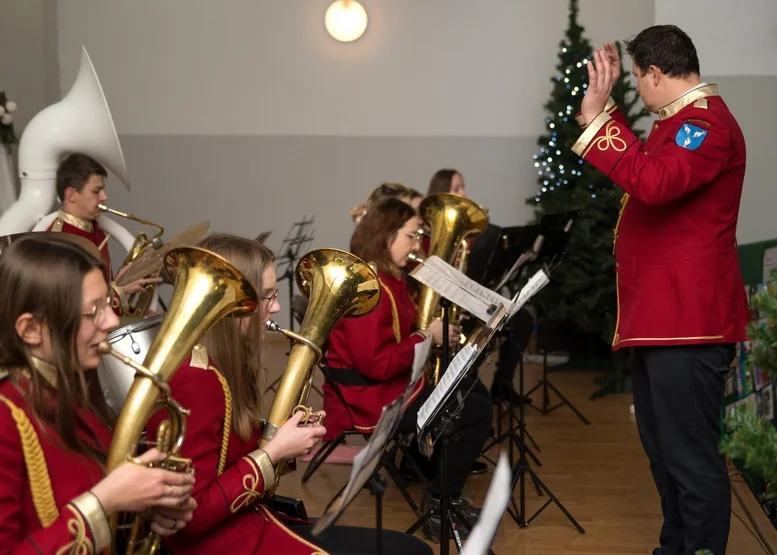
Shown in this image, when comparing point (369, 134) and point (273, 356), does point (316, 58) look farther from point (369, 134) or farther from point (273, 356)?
point (273, 356)

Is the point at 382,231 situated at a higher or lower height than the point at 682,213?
lower

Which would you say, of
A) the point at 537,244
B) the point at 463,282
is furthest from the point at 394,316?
the point at 463,282

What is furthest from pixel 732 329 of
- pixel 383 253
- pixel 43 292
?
pixel 43 292

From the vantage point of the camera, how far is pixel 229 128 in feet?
26.7

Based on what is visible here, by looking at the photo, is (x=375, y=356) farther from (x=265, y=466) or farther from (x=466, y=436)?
(x=265, y=466)

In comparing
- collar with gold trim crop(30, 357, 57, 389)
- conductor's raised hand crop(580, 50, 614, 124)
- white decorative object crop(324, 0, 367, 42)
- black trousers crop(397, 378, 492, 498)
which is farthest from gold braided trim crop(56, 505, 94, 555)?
white decorative object crop(324, 0, 367, 42)

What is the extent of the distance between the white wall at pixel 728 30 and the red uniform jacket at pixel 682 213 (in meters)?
2.64

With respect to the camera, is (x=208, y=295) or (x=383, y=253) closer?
(x=208, y=295)

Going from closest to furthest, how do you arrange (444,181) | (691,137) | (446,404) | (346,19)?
(446,404), (691,137), (444,181), (346,19)

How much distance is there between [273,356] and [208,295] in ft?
19.4

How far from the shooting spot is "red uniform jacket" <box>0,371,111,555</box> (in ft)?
4.85

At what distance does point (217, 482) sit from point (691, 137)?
177cm

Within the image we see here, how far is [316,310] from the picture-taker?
94.7 inches

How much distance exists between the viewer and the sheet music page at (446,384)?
229cm
